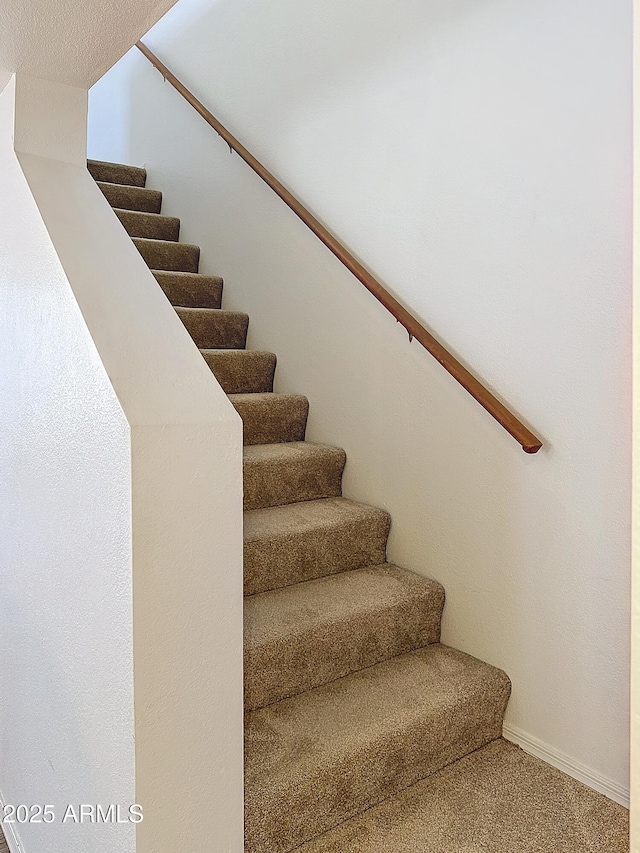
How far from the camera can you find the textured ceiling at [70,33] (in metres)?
1.35

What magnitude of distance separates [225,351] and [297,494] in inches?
28.5

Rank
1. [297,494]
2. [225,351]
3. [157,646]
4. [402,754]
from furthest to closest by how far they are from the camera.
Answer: [225,351]
[297,494]
[402,754]
[157,646]

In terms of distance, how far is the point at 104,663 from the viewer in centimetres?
117

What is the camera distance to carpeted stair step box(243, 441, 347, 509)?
2369mm

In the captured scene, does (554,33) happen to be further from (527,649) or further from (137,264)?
(527,649)

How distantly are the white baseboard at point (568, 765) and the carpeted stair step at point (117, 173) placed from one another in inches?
128

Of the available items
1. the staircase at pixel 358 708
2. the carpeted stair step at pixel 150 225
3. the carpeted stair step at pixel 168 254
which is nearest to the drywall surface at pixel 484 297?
the staircase at pixel 358 708

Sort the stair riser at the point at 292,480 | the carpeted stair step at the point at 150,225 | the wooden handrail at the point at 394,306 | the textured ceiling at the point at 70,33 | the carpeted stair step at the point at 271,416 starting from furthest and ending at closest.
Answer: the carpeted stair step at the point at 150,225
the carpeted stair step at the point at 271,416
the stair riser at the point at 292,480
the wooden handrail at the point at 394,306
the textured ceiling at the point at 70,33

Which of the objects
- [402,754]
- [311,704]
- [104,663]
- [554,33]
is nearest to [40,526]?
[104,663]

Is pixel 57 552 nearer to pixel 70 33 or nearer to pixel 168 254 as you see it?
pixel 70 33

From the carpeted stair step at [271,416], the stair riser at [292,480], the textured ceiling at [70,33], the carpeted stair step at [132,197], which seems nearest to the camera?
the textured ceiling at [70,33]

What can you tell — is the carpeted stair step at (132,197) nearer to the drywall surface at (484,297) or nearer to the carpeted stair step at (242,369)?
the drywall surface at (484,297)

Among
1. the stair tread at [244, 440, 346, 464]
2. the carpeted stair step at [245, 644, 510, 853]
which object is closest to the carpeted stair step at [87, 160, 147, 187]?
the stair tread at [244, 440, 346, 464]

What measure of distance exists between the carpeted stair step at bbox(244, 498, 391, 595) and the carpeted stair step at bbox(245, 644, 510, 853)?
366mm
